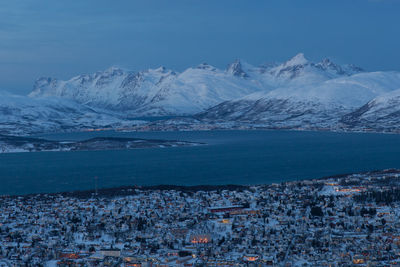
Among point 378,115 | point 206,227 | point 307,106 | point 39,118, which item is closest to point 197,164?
point 206,227

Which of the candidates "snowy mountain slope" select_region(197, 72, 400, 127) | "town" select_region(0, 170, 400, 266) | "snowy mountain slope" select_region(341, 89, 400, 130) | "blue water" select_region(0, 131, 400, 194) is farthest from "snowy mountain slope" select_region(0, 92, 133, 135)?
"town" select_region(0, 170, 400, 266)

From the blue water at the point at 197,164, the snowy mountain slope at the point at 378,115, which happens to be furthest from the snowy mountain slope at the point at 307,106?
the blue water at the point at 197,164

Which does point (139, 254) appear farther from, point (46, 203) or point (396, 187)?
point (396, 187)

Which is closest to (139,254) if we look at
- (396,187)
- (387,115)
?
(396,187)

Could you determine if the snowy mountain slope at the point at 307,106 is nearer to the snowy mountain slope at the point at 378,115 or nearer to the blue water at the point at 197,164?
the snowy mountain slope at the point at 378,115

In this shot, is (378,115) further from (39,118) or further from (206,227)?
(206,227)

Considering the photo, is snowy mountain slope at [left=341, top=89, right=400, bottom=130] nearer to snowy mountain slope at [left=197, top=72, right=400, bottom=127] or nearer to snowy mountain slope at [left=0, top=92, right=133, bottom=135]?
snowy mountain slope at [left=197, top=72, right=400, bottom=127]
